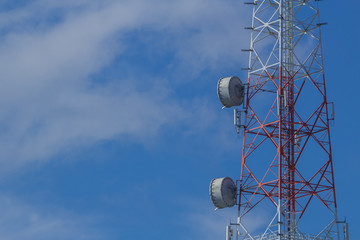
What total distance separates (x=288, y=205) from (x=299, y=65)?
1526 cm

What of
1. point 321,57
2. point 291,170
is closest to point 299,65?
point 321,57

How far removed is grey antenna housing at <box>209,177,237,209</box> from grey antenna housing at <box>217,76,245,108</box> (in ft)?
27.8

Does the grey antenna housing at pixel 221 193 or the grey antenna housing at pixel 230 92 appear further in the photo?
the grey antenna housing at pixel 230 92

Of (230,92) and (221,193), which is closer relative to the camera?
(221,193)

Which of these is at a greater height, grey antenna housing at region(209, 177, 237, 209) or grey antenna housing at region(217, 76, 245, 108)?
grey antenna housing at region(217, 76, 245, 108)

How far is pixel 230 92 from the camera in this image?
430 feet

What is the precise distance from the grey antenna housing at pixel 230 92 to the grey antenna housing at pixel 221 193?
27.8 feet

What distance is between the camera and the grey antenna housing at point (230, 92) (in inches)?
5162

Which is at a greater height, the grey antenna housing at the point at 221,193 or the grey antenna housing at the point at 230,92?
the grey antenna housing at the point at 230,92

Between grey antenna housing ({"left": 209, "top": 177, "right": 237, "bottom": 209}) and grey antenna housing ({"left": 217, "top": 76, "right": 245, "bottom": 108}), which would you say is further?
grey antenna housing ({"left": 217, "top": 76, "right": 245, "bottom": 108})

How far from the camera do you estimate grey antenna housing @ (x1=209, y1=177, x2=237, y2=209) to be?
128 meters

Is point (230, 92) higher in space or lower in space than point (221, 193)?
higher

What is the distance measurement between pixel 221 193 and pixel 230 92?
36.4 feet

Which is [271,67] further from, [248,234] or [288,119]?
[248,234]
